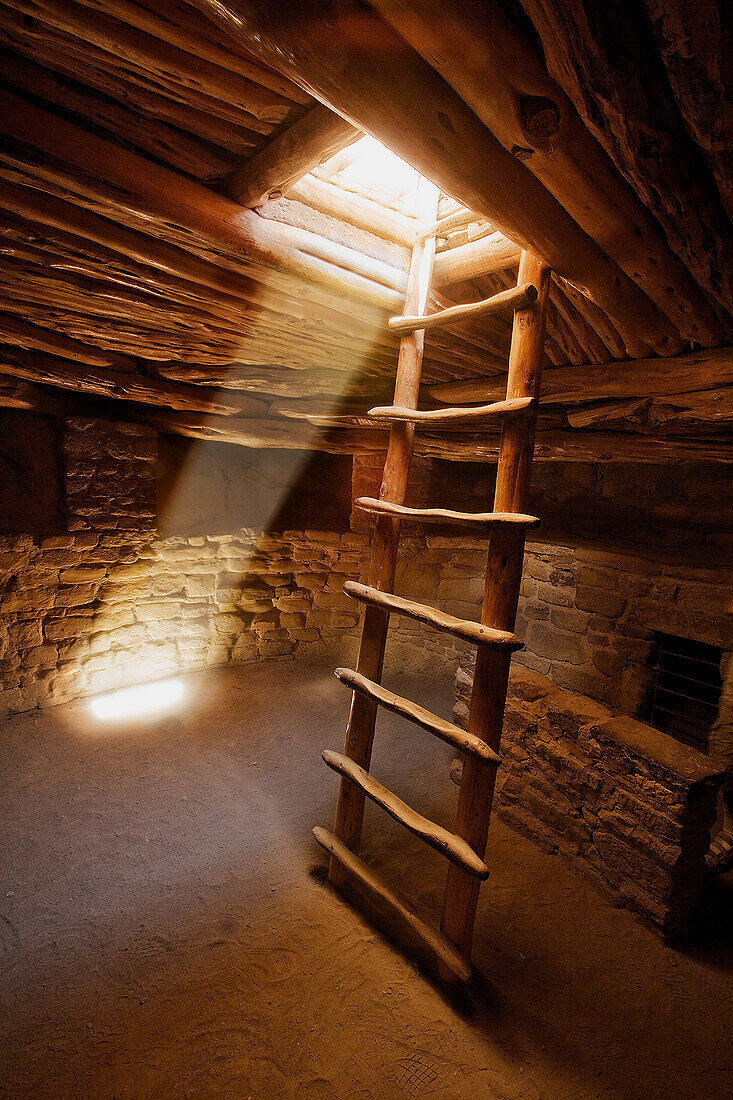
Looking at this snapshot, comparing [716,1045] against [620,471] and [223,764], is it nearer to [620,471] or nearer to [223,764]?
[223,764]

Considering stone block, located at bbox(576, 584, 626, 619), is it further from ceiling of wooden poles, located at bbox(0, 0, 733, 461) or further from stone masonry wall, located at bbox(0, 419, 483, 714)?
stone masonry wall, located at bbox(0, 419, 483, 714)

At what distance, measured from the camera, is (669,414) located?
2.82 meters

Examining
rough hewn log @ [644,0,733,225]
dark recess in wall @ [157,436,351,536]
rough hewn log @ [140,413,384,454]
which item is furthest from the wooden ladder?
dark recess in wall @ [157,436,351,536]

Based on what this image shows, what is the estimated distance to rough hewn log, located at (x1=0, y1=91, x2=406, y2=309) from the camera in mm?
1612

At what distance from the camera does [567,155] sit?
4.42 feet

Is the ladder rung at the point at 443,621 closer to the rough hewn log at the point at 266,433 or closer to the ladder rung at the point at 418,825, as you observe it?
the ladder rung at the point at 418,825

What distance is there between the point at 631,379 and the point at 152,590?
13.9 feet

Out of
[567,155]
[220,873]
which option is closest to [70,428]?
[220,873]

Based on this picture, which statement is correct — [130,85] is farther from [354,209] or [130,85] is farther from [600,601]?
[600,601]

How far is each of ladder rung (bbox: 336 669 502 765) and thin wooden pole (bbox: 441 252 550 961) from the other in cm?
8

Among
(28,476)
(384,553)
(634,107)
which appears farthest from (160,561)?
(634,107)

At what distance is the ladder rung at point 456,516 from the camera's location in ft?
6.93

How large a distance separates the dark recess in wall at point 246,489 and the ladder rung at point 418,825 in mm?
3124

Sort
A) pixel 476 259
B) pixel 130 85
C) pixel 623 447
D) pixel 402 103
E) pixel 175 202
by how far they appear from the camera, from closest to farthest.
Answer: pixel 402 103 → pixel 130 85 → pixel 175 202 → pixel 476 259 → pixel 623 447
